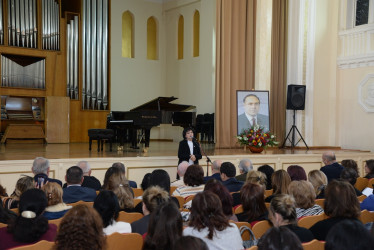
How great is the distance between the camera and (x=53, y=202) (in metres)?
3.65

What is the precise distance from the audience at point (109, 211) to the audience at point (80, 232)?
705mm

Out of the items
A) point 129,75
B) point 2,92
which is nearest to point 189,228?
point 2,92

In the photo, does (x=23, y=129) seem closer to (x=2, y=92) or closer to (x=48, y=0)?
(x=2, y=92)

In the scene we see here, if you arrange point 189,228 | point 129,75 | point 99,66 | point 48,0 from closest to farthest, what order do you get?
1. point 189,228
2. point 48,0
3. point 99,66
4. point 129,75

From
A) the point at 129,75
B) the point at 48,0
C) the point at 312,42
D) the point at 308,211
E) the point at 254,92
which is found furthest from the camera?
the point at 129,75

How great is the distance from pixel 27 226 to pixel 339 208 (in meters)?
2.08

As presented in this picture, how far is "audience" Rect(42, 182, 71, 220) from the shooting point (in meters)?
3.60

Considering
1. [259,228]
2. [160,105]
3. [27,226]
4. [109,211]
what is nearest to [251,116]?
[160,105]

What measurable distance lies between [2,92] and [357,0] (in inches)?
397

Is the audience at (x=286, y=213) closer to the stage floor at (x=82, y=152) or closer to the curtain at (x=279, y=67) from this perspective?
the stage floor at (x=82, y=152)

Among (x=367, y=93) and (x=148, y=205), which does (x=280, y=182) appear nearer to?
(x=148, y=205)

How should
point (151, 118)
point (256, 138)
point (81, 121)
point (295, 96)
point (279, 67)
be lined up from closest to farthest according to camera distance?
point (151, 118) → point (256, 138) → point (295, 96) → point (279, 67) → point (81, 121)

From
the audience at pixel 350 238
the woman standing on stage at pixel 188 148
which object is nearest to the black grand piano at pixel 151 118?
the woman standing on stage at pixel 188 148

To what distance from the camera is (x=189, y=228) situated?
2.88m
